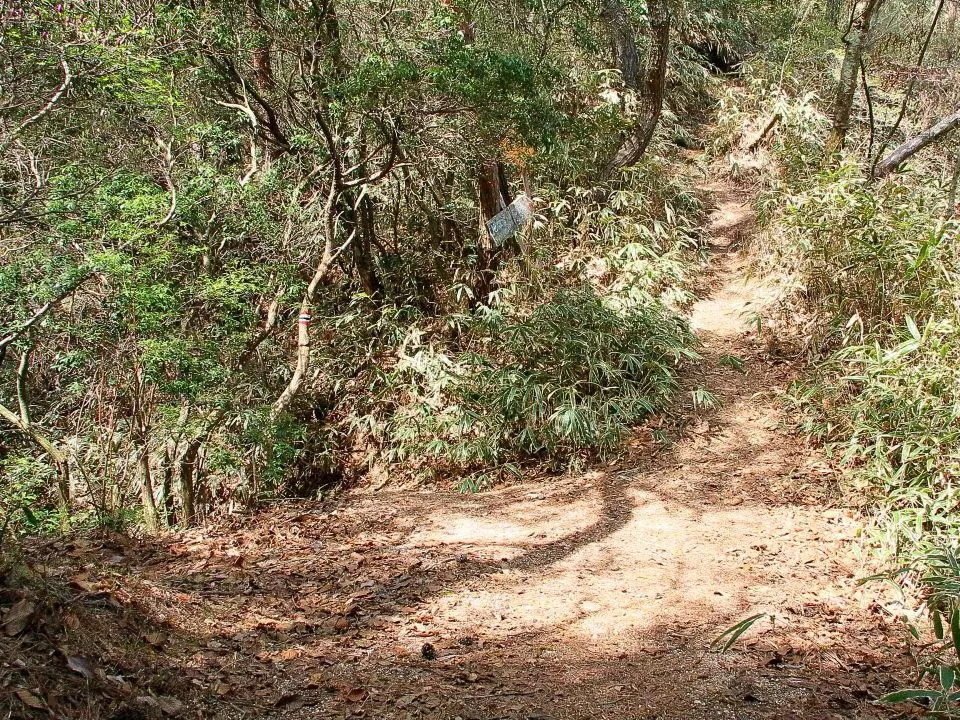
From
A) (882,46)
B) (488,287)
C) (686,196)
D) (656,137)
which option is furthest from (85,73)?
(882,46)

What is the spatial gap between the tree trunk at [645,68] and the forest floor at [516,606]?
432cm

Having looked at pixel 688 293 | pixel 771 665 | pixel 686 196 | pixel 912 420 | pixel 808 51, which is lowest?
pixel 771 665

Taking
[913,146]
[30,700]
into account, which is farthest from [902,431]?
[913,146]

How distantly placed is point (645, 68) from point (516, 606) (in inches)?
326

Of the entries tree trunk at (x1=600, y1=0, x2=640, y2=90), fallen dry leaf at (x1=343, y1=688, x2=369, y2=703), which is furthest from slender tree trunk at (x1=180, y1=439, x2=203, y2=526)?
tree trunk at (x1=600, y1=0, x2=640, y2=90)

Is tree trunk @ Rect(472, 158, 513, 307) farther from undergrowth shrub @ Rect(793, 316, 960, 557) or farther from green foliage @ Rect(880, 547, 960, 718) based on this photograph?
green foliage @ Rect(880, 547, 960, 718)

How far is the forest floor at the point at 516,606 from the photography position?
9.23 ft

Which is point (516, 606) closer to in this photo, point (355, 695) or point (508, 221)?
point (355, 695)

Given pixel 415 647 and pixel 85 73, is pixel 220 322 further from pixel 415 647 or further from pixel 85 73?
pixel 415 647

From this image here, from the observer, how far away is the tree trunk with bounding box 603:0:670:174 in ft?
26.2

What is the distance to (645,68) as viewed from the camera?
984cm

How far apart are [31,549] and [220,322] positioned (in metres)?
2.72

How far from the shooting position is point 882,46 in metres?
12.0

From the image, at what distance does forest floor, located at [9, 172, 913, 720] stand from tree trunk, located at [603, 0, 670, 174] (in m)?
4.32
